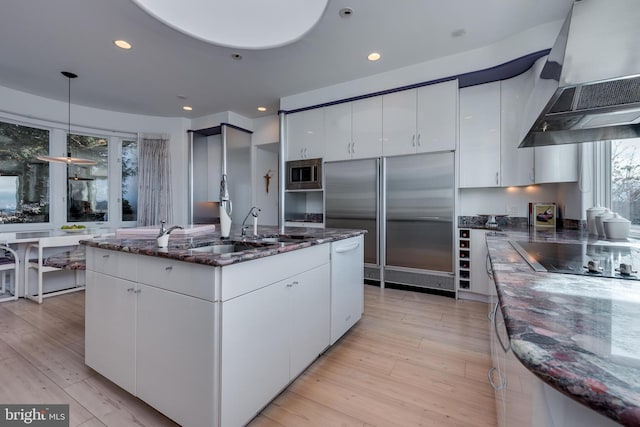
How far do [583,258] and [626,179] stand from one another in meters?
1.59

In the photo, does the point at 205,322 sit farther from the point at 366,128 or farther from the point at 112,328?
the point at 366,128

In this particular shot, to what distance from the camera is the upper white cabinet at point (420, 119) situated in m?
3.33

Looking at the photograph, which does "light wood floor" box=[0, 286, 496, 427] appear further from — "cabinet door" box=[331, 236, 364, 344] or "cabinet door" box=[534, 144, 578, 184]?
"cabinet door" box=[534, 144, 578, 184]

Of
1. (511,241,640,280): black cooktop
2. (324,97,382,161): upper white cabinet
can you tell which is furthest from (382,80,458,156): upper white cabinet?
(511,241,640,280): black cooktop

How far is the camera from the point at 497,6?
8.10ft

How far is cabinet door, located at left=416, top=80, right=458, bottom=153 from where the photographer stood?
3.31m

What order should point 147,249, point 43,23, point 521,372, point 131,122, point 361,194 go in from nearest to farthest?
1. point 521,372
2. point 147,249
3. point 43,23
4. point 361,194
5. point 131,122

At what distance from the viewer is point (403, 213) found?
3551 millimetres

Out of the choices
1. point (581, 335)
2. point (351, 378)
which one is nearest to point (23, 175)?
point (351, 378)

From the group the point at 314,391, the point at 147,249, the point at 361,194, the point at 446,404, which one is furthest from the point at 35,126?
the point at 446,404

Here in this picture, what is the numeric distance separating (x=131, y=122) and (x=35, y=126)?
1.32 metres

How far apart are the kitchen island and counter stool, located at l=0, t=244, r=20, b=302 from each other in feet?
8.31

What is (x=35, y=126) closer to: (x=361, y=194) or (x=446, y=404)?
(x=361, y=194)

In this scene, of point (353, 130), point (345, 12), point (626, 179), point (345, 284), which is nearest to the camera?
point (626, 179)
